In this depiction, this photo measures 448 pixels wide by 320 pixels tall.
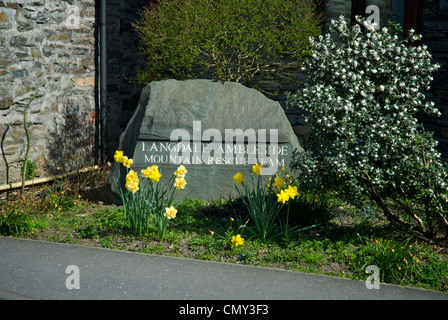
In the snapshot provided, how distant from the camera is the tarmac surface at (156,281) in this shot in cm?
409

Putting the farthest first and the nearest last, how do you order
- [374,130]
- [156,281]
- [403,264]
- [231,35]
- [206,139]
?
1. [231,35]
2. [206,139]
3. [374,130]
4. [403,264]
5. [156,281]

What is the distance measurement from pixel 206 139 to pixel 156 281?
2.79m

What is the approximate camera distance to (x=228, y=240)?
5211 millimetres

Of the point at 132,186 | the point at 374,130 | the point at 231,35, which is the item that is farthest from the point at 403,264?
the point at 231,35

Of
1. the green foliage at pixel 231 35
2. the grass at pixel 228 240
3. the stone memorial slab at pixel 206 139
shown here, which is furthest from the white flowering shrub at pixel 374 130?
the green foliage at pixel 231 35

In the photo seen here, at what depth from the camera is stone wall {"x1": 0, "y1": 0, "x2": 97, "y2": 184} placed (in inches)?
273

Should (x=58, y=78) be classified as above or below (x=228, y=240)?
above

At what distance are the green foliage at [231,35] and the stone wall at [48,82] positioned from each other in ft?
3.18

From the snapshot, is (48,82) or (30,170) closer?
(30,170)

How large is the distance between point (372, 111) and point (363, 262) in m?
1.44

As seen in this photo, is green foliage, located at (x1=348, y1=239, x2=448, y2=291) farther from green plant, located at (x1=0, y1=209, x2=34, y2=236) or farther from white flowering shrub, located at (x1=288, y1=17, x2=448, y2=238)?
green plant, located at (x1=0, y1=209, x2=34, y2=236)

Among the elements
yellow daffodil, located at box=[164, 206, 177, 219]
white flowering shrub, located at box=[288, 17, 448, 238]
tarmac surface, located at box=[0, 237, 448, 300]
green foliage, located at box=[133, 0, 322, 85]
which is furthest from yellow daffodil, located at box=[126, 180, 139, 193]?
green foliage, located at box=[133, 0, 322, 85]

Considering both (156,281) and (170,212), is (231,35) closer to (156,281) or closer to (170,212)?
(170,212)

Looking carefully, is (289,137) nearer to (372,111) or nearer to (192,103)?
(192,103)
